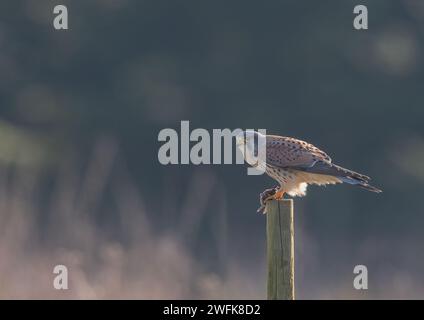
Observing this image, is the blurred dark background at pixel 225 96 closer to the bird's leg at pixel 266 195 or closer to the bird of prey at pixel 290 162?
the bird of prey at pixel 290 162

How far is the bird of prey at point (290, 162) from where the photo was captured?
7496 mm

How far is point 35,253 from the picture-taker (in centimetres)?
960

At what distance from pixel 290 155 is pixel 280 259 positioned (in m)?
2.08

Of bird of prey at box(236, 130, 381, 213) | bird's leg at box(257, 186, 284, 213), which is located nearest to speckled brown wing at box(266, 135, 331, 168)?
bird of prey at box(236, 130, 381, 213)

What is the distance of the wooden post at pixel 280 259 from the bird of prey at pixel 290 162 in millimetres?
1796

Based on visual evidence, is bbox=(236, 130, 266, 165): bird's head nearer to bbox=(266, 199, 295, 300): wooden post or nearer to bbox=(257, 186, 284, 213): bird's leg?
bbox=(257, 186, 284, 213): bird's leg

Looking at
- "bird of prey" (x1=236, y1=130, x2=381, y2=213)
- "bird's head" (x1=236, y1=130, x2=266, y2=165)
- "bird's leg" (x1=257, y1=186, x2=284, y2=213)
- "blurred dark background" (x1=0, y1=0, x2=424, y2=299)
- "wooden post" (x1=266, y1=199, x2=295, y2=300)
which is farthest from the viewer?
"blurred dark background" (x1=0, y1=0, x2=424, y2=299)

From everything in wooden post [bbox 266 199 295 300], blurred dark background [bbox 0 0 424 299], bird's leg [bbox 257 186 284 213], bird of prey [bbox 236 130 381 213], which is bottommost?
wooden post [bbox 266 199 295 300]

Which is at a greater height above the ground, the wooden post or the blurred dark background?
the blurred dark background

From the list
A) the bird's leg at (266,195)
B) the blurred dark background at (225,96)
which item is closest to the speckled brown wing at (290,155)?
the bird's leg at (266,195)

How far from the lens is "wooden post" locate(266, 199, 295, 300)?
A: 5520 millimetres

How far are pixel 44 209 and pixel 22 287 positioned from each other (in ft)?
20.6

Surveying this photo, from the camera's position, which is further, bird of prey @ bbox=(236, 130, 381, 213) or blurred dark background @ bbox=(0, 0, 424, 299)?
blurred dark background @ bbox=(0, 0, 424, 299)

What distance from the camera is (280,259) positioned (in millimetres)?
5539
